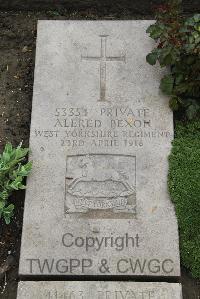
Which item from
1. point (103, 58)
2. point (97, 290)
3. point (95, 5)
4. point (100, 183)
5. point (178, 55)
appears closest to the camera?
point (97, 290)

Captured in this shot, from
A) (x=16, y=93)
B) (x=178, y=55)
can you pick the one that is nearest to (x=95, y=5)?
(x=16, y=93)

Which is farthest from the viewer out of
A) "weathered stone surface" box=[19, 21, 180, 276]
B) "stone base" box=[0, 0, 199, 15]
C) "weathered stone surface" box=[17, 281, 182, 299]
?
"stone base" box=[0, 0, 199, 15]

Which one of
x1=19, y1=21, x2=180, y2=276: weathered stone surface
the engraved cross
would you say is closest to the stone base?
x1=19, y1=21, x2=180, y2=276: weathered stone surface

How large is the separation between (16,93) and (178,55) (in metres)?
1.57

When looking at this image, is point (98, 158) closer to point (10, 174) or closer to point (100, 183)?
point (100, 183)

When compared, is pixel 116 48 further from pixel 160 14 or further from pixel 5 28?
pixel 5 28

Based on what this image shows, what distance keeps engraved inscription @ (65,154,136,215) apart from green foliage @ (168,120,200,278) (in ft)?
1.10

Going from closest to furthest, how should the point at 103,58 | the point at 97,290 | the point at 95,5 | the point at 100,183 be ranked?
the point at 97,290, the point at 100,183, the point at 103,58, the point at 95,5

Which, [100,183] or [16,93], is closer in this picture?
[100,183]

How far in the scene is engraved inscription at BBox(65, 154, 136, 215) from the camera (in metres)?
4.07

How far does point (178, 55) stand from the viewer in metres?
4.27

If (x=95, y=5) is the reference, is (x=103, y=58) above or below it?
below

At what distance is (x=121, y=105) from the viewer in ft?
14.5

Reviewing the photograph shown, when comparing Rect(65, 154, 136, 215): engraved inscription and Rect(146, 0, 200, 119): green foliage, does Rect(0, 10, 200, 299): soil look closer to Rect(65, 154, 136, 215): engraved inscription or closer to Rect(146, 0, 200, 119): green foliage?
Rect(65, 154, 136, 215): engraved inscription
